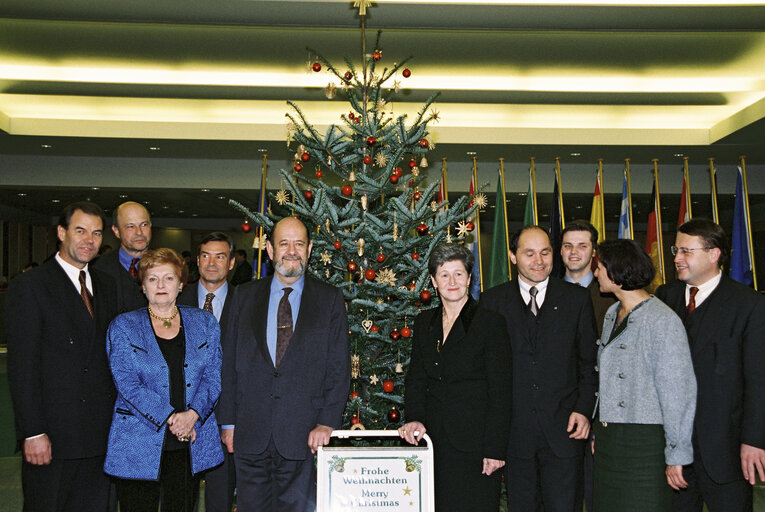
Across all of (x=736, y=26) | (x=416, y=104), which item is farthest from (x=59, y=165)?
(x=736, y=26)

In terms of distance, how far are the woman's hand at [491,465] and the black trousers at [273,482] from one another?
2.69 ft

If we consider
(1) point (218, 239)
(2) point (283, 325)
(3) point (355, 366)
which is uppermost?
(1) point (218, 239)

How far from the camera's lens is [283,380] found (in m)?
2.83

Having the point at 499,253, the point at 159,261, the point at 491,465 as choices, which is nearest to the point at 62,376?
the point at 159,261

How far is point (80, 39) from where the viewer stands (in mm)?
6422

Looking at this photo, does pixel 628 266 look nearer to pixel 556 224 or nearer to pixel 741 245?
pixel 556 224

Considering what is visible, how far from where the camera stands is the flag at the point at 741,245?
796 cm

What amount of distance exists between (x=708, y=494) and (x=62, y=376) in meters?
3.00

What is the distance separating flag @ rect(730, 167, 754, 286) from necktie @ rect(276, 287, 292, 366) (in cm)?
714

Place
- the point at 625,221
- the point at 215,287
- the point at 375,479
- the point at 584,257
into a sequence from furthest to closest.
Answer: the point at 625,221 → the point at 215,287 → the point at 584,257 → the point at 375,479

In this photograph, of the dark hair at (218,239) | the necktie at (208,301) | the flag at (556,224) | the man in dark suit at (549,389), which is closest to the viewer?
the man in dark suit at (549,389)

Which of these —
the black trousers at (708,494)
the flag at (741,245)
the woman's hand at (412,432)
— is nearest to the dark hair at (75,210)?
the woman's hand at (412,432)

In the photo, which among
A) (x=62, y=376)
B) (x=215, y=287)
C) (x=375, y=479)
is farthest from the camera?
(x=215, y=287)

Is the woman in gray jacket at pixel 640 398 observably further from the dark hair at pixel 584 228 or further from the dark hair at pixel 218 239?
the dark hair at pixel 218 239
